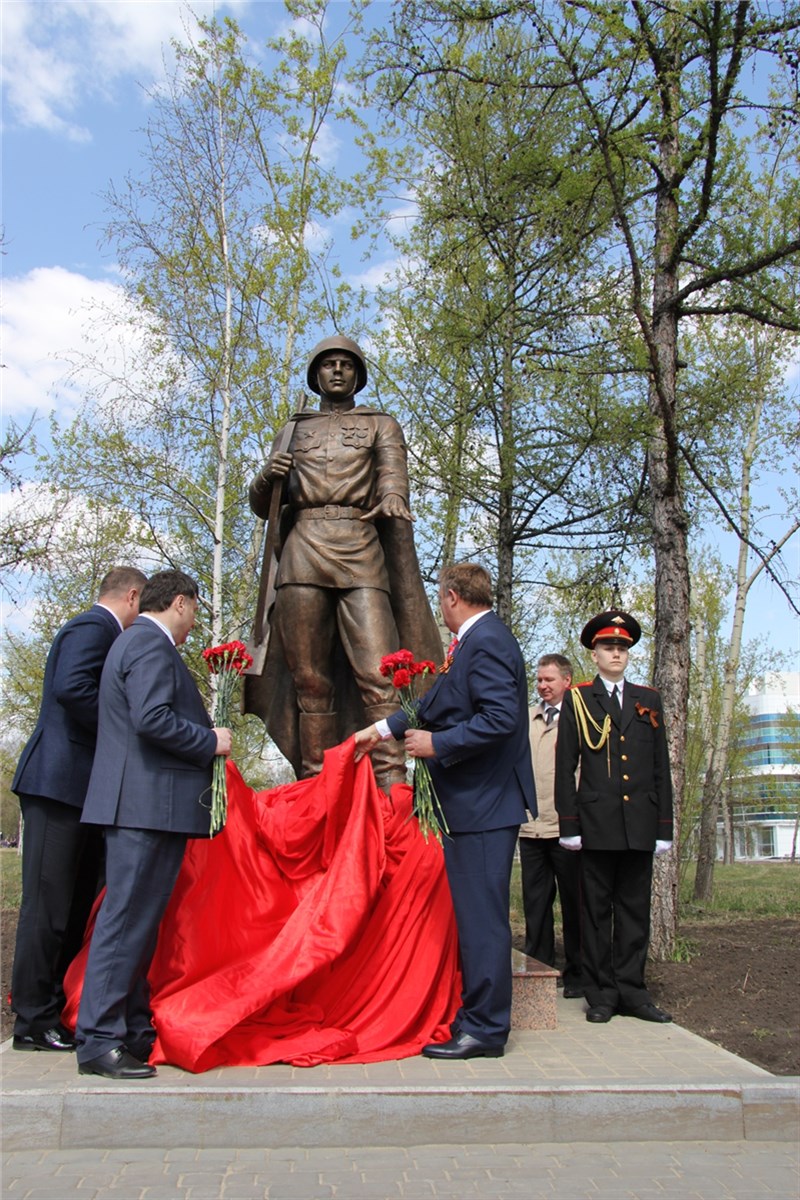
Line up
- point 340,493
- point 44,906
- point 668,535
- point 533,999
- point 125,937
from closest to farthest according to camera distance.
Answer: point 125,937, point 44,906, point 533,999, point 340,493, point 668,535

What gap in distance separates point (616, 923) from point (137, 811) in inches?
109

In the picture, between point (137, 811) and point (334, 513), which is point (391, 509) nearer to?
point (334, 513)

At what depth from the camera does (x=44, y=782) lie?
184 inches

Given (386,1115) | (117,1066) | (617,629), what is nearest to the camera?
(386,1115)

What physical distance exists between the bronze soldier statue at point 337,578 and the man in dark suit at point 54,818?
1.55 metres

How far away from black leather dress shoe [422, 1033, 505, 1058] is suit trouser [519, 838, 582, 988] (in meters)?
2.28

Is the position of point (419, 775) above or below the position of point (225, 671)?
below

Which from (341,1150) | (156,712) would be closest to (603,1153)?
(341,1150)

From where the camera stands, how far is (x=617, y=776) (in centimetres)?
558

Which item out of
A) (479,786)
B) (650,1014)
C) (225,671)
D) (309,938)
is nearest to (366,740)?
(479,786)

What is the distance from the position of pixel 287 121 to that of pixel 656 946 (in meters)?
13.3

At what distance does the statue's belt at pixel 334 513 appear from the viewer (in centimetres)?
624

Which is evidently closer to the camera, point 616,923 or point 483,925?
point 483,925

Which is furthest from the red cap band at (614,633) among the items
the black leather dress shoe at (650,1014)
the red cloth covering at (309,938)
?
the black leather dress shoe at (650,1014)
